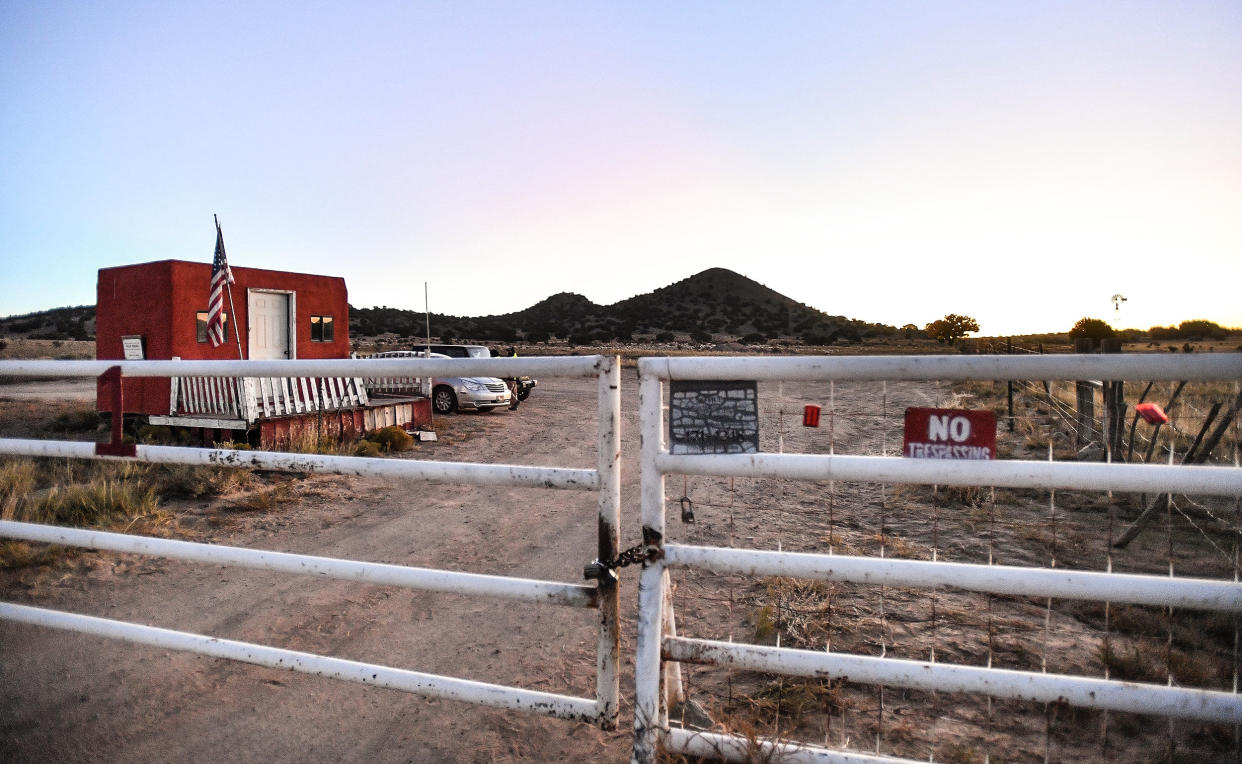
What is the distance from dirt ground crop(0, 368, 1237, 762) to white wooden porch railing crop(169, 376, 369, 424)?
12.6 ft

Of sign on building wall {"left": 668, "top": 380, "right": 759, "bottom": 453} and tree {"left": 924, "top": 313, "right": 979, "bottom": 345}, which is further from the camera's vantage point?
tree {"left": 924, "top": 313, "right": 979, "bottom": 345}

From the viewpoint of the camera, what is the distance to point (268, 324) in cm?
1543

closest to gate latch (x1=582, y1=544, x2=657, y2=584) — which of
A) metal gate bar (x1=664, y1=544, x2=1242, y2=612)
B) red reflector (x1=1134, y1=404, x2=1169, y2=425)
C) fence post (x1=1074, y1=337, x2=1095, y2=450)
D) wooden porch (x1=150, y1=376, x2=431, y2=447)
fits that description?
metal gate bar (x1=664, y1=544, x2=1242, y2=612)

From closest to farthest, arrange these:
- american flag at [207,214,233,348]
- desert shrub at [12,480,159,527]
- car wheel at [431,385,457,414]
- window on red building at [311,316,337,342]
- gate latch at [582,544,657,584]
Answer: gate latch at [582,544,657,584]
desert shrub at [12,480,159,527]
american flag at [207,214,233,348]
window on red building at [311,316,337,342]
car wheel at [431,385,457,414]

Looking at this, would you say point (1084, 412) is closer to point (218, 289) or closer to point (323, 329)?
point (218, 289)

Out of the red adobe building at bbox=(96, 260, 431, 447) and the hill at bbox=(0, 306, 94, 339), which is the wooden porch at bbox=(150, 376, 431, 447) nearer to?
the red adobe building at bbox=(96, 260, 431, 447)

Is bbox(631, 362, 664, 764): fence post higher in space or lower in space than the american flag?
lower

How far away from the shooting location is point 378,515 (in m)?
7.24

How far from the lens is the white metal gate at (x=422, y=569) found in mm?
2307

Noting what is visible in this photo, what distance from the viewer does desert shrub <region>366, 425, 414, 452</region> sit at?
12320 mm

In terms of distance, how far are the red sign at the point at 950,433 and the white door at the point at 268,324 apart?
50.4 ft

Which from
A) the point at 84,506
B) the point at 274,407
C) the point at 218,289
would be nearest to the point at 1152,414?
the point at 84,506

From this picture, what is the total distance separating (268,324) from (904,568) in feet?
53.1

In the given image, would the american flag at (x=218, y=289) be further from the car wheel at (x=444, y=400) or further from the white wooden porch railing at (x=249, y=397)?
the car wheel at (x=444, y=400)
